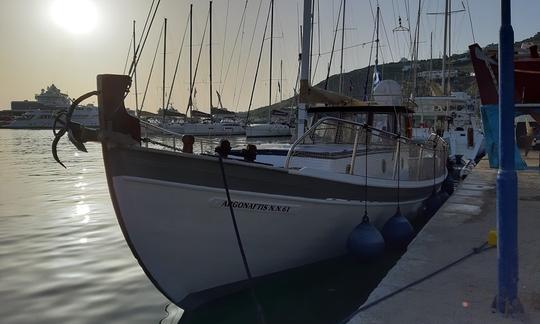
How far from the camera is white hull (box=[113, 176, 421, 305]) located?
5.32 metres

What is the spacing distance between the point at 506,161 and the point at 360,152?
437 centimetres

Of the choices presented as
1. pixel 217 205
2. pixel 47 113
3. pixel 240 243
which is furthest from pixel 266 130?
pixel 47 113

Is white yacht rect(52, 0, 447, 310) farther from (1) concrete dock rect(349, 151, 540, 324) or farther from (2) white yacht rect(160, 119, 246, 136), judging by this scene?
(2) white yacht rect(160, 119, 246, 136)

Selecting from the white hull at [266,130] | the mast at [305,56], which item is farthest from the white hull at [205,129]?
the mast at [305,56]

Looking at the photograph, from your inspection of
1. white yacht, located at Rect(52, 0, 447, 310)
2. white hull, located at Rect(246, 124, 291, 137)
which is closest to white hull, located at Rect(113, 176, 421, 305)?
white yacht, located at Rect(52, 0, 447, 310)

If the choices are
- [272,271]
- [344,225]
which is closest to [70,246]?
[272,271]

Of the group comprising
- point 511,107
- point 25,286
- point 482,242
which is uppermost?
point 511,107

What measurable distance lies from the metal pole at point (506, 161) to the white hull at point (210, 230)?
279cm

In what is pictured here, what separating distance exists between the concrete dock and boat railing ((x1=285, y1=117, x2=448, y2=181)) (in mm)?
1303

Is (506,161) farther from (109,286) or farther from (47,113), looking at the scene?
(47,113)

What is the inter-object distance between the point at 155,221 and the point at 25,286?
308cm

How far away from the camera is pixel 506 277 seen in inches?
154

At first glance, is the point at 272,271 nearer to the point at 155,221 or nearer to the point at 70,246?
the point at 155,221

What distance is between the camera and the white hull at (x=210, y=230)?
5.32 meters
